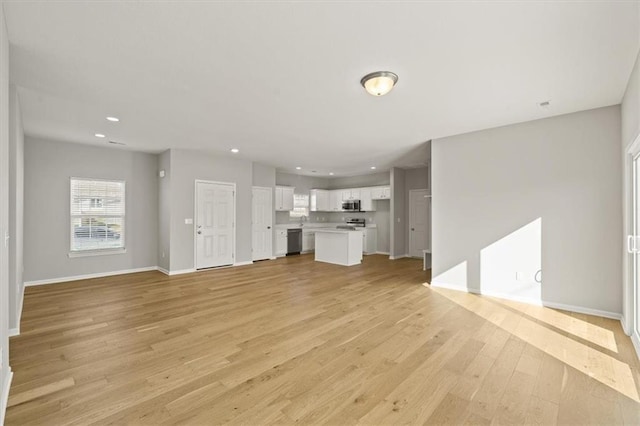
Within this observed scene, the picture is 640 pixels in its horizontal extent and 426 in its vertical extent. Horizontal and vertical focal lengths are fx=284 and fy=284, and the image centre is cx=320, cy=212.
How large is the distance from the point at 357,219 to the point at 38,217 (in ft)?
27.2

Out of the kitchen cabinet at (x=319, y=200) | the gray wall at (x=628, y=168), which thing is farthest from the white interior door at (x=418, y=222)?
the gray wall at (x=628, y=168)

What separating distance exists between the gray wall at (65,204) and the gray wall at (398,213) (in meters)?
6.48

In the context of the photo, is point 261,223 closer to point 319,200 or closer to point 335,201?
point 319,200

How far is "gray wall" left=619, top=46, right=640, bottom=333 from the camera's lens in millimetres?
2842

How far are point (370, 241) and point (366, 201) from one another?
1371mm

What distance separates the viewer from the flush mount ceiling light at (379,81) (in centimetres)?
278

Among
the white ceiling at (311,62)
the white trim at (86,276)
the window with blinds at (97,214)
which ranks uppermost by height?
the white ceiling at (311,62)

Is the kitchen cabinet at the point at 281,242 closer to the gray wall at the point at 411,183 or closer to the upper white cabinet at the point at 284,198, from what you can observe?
the upper white cabinet at the point at 284,198

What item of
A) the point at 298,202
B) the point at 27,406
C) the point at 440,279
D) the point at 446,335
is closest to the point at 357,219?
the point at 298,202

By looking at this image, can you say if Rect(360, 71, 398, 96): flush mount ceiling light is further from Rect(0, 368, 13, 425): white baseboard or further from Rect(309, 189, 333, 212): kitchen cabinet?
Rect(309, 189, 333, 212): kitchen cabinet

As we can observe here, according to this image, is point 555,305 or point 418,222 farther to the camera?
point 418,222

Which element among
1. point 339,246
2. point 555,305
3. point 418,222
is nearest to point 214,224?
point 339,246

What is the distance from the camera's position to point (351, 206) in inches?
390

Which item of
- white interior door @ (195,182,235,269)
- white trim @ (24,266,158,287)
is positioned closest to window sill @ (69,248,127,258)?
white trim @ (24,266,158,287)
